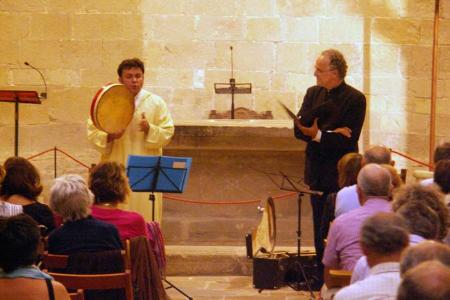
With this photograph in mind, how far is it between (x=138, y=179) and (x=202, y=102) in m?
4.16

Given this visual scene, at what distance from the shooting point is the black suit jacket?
786cm

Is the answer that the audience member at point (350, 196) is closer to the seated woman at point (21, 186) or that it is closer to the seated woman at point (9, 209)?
the seated woman at point (21, 186)

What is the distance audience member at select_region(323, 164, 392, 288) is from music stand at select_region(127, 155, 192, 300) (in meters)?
2.21

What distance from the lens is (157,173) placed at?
770cm

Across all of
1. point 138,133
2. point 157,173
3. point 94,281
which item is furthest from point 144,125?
point 94,281

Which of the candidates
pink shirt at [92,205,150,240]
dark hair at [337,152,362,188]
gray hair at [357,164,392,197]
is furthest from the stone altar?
gray hair at [357,164,392,197]

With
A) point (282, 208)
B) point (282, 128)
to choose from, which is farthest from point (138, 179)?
point (282, 208)

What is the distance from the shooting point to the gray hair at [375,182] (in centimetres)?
565

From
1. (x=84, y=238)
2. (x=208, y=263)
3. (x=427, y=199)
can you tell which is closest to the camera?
(x=427, y=199)

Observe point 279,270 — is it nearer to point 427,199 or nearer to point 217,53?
point 427,199

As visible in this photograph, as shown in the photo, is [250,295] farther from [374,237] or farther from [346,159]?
[374,237]

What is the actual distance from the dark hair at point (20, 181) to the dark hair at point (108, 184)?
0.36 metres

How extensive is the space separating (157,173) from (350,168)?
5.22 feet

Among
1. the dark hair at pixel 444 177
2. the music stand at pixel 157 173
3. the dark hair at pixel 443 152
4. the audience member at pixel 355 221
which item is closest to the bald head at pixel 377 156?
the dark hair at pixel 443 152
